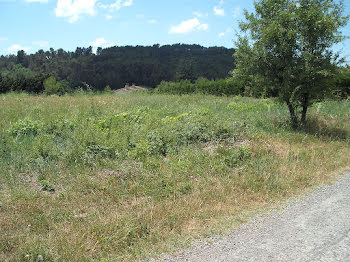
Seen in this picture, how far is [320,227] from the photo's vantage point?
3805 mm

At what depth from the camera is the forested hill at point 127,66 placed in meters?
57.2

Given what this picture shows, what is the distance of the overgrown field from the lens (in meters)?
3.47

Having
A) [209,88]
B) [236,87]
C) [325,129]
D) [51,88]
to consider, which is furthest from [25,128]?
[209,88]

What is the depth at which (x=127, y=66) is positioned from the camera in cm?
6425


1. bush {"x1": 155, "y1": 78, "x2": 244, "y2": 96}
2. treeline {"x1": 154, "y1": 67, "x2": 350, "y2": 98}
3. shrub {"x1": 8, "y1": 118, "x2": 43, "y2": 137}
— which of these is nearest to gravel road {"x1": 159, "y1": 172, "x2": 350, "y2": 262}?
treeline {"x1": 154, "y1": 67, "x2": 350, "y2": 98}

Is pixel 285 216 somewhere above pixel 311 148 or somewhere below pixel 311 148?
below

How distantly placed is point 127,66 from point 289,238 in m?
63.8

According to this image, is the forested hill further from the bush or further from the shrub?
the shrub

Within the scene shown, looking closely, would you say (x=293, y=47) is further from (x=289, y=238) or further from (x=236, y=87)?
(x=236, y=87)

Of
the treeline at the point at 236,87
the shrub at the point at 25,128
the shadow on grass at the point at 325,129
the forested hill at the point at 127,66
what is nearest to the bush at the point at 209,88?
the treeline at the point at 236,87

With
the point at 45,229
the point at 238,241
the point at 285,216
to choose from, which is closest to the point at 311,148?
the point at 285,216

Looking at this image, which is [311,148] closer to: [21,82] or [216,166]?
[216,166]

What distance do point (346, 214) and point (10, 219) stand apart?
15.3 ft

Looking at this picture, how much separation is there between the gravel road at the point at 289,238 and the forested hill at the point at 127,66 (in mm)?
49250
